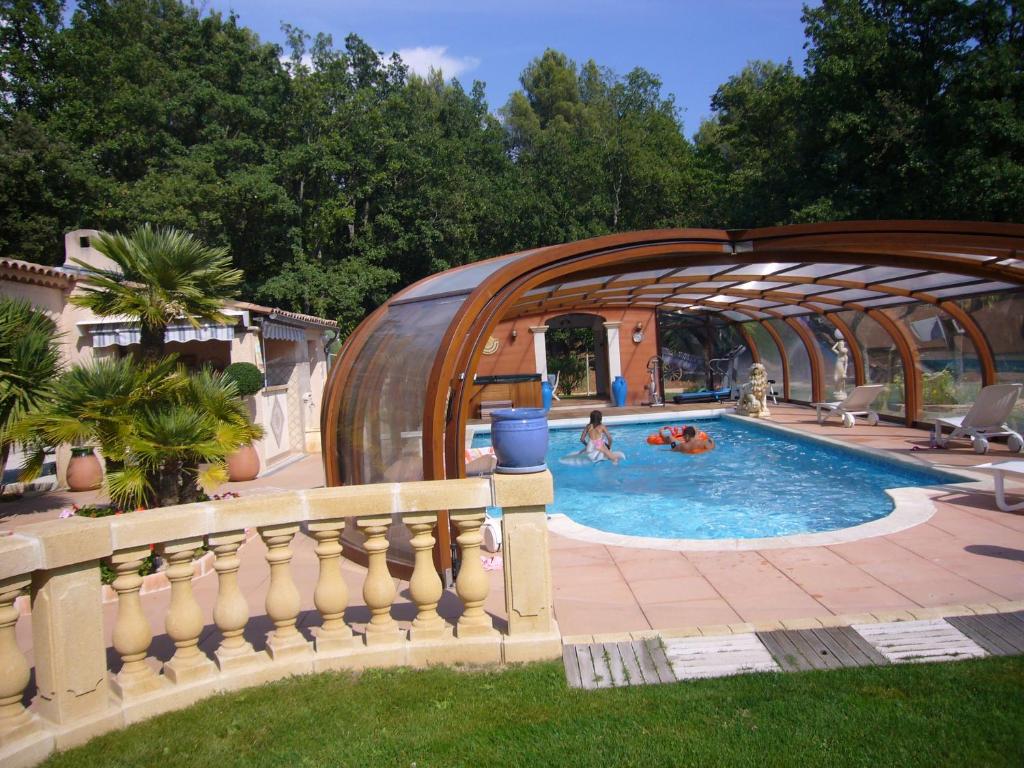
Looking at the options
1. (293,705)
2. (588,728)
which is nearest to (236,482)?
(293,705)

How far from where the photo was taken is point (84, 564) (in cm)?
363

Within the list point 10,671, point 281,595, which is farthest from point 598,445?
point 10,671

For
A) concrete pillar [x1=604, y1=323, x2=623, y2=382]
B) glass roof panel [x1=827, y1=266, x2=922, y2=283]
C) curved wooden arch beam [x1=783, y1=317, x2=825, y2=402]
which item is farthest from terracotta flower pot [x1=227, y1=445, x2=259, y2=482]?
curved wooden arch beam [x1=783, y1=317, x2=825, y2=402]

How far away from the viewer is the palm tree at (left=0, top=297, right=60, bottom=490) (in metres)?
8.13

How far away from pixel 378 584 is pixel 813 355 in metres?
17.6

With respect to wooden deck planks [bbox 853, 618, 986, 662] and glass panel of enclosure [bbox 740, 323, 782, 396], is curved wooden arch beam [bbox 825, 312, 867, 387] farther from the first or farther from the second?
wooden deck planks [bbox 853, 618, 986, 662]

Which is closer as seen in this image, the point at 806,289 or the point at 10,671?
the point at 10,671

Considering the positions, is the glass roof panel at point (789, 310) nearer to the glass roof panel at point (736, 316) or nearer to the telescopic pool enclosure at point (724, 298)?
the telescopic pool enclosure at point (724, 298)

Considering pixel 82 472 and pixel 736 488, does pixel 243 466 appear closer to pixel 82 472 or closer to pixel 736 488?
pixel 82 472

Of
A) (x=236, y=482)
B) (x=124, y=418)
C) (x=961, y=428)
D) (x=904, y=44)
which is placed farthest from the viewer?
(x=904, y=44)

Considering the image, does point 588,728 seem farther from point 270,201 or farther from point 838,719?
point 270,201

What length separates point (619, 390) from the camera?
23.5 meters

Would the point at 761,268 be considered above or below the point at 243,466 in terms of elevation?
above

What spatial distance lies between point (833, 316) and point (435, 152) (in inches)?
715
